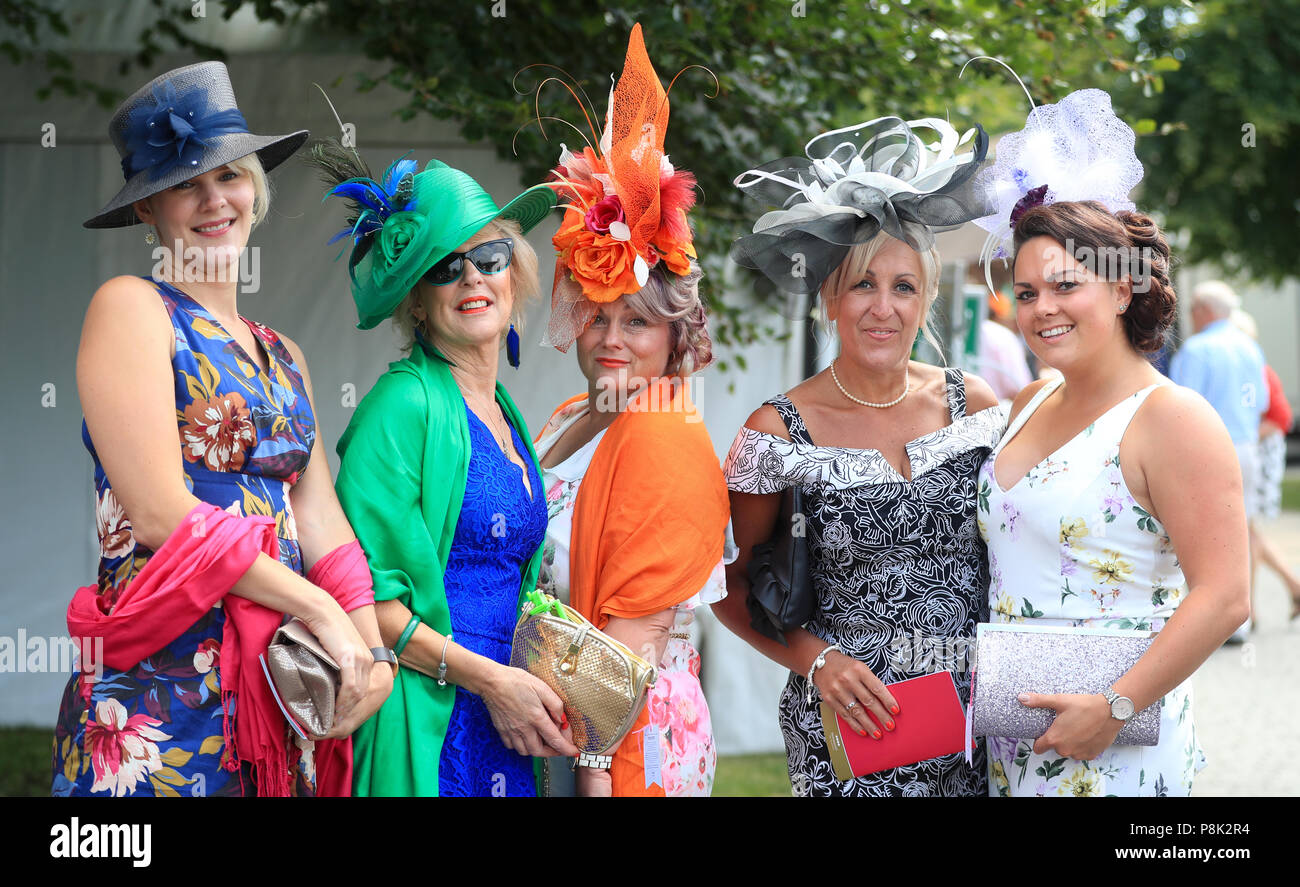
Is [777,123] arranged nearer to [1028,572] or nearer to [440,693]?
[1028,572]

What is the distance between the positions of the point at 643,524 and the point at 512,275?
0.66m

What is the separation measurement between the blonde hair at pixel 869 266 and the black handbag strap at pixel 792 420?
0.25 m

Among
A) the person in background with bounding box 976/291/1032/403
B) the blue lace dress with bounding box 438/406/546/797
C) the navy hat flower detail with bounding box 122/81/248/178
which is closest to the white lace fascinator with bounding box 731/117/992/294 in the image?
the blue lace dress with bounding box 438/406/546/797

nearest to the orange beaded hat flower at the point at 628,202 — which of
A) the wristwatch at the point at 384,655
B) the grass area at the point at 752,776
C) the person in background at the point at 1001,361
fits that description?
the wristwatch at the point at 384,655

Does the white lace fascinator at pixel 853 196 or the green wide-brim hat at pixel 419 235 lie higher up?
the white lace fascinator at pixel 853 196

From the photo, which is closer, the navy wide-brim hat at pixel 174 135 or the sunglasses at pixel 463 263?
the navy wide-brim hat at pixel 174 135

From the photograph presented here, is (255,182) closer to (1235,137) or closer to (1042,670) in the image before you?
(1042,670)

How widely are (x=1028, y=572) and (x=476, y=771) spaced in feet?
4.15

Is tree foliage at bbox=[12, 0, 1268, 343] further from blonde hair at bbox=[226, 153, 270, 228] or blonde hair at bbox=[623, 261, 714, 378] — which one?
blonde hair at bbox=[226, 153, 270, 228]

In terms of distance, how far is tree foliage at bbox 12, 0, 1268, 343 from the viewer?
163 inches

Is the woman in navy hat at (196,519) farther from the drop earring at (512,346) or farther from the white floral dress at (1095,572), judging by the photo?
the white floral dress at (1095,572)

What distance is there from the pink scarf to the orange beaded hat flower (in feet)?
2.99

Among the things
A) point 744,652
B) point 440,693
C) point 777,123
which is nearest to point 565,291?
point 440,693

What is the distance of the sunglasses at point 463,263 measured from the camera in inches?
97.0
